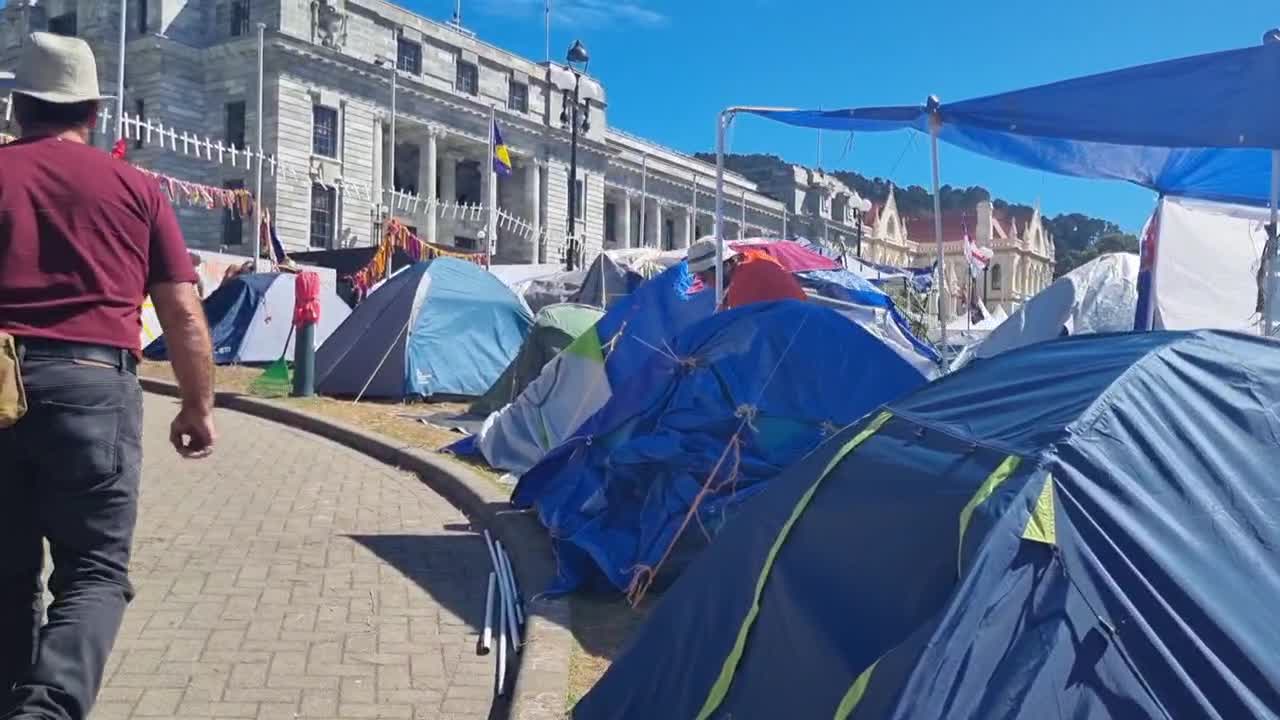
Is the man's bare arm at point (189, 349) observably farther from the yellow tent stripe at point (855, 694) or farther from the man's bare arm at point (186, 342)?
the yellow tent stripe at point (855, 694)

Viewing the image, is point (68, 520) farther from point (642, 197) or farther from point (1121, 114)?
point (642, 197)

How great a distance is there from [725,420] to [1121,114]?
2.52m

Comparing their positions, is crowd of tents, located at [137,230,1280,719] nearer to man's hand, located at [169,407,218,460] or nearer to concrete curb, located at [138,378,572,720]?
concrete curb, located at [138,378,572,720]

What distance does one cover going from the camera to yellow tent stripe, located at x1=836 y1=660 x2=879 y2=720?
2.53m

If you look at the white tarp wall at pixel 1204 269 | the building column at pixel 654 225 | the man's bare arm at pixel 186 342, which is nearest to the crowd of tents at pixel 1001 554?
the man's bare arm at pixel 186 342

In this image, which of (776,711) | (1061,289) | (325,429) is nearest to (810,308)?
(776,711)

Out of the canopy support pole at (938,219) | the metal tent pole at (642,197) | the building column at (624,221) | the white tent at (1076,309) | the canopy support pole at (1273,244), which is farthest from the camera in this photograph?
the building column at (624,221)

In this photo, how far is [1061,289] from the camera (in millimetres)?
10211

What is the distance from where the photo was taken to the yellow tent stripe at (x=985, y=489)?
2.60m

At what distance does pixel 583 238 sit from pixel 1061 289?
52853mm

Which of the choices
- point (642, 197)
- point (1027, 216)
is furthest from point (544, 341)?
point (1027, 216)

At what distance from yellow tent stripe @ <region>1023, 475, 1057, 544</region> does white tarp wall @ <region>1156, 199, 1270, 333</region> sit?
6.67 metres

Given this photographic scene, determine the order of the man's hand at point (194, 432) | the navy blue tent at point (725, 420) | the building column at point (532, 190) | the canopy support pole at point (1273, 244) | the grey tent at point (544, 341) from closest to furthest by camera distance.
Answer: the man's hand at point (194, 432)
the navy blue tent at point (725, 420)
the canopy support pole at point (1273, 244)
the grey tent at point (544, 341)
the building column at point (532, 190)

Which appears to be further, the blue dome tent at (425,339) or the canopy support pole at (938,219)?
the blue dome tent at (425,339)
